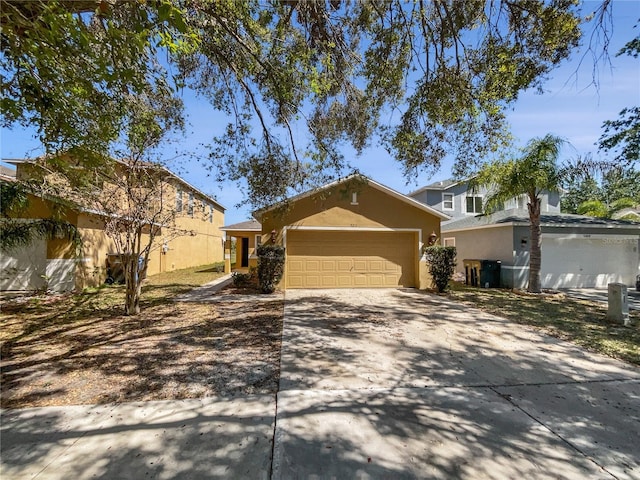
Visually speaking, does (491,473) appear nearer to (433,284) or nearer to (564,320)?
(564,320)

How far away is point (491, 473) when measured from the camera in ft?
8.53

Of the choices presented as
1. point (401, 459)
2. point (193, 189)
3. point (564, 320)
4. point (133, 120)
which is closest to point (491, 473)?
point (401, 459)

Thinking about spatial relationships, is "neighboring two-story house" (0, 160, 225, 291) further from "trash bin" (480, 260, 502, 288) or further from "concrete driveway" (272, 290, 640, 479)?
"trash bin" (480, 260, 502, 288)

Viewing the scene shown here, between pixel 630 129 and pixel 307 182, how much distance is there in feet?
34.4

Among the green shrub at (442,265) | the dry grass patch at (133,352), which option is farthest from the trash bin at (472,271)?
the dry grass patch at (133,352)

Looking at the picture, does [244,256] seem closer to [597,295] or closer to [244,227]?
[244,227]

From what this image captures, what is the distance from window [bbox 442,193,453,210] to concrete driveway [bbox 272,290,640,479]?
16.2m

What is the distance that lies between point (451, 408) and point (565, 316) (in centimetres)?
699

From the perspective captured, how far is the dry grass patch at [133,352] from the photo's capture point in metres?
4.07

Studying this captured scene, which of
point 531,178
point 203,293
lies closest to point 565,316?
point 531,178

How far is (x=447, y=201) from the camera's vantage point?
859 inches

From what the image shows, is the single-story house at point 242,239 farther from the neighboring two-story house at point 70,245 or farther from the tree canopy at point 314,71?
the tree canopy at point 314,71

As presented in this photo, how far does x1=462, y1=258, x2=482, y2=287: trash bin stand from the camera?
46.5 feet

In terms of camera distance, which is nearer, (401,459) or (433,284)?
(401,459)
